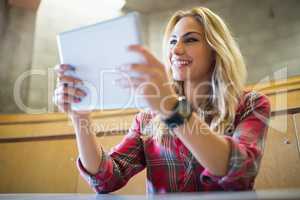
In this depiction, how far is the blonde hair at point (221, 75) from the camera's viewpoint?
26.6 inches

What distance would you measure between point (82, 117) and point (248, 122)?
0.36 m

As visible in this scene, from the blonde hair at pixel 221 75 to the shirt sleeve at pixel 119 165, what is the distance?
0.25 feet

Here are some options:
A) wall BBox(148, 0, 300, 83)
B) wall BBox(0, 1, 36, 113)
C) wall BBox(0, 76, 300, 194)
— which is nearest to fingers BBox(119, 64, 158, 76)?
wall BBox(0, 76, 300, 194)

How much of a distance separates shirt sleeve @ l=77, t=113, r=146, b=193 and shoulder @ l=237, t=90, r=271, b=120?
30 cm

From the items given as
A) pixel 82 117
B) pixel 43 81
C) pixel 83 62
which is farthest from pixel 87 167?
pixel 43 81

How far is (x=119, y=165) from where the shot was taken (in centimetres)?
75

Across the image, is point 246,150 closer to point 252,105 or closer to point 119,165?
point 252,105

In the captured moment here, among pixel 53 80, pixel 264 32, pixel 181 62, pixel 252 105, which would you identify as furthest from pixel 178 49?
pixel 53 80

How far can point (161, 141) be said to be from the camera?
75 centimetres

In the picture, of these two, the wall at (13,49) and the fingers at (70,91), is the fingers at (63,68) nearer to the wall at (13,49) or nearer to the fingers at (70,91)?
the fingers at (70,91)

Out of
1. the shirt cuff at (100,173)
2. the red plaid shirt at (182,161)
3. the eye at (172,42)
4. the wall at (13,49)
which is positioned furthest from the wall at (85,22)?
the shirt cuff at (100,173)

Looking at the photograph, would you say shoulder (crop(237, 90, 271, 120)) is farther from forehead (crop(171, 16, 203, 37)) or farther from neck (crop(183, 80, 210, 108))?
forehead (crop(171, 16, 203, 37))

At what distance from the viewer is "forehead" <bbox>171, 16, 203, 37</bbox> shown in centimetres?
79

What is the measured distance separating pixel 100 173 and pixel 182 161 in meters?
0.20
